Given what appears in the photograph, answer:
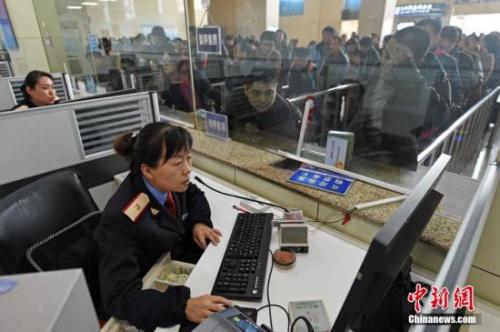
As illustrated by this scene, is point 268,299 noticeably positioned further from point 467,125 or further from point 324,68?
point 324,68

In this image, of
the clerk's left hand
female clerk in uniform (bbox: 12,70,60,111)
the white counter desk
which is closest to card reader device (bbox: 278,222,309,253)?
the white counter desk

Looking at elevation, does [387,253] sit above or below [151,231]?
above

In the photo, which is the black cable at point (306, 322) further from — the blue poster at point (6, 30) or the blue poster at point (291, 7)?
the blue poster at point (6, 30)

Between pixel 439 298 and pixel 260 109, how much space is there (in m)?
1.94

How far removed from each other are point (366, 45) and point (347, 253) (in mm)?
1718

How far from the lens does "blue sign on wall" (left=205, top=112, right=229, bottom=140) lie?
204cm

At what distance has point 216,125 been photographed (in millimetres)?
2088

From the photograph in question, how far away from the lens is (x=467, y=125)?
1.91 meters

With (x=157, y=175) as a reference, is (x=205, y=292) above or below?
below

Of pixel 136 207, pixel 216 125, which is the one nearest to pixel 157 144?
pixel 136 207

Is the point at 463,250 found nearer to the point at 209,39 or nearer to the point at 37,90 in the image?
the point at 209,39

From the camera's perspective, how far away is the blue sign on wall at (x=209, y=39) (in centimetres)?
196

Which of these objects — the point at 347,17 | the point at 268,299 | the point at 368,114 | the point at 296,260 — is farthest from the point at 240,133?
the point at 268,299

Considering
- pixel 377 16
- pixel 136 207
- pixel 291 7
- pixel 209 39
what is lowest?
pixel 136 207
